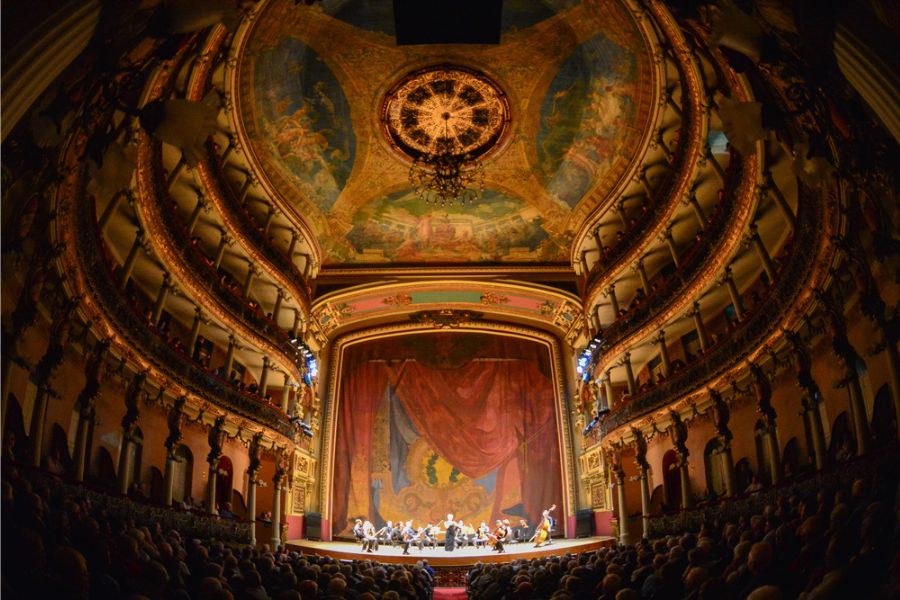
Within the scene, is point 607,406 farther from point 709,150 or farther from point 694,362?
point 709,150

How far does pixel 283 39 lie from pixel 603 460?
58.8 feet

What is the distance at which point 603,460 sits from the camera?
2377cm

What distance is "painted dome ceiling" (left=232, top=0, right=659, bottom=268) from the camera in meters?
17.8

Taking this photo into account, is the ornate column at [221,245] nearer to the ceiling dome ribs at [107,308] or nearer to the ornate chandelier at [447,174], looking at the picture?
the ceiling dome ribs at [107,308]

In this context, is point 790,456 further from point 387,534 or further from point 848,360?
point 387,534

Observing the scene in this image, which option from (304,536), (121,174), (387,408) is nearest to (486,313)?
(387,408)

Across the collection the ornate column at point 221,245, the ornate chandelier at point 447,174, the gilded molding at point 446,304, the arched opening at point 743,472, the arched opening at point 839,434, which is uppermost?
the ornate chandelier at point 447,174

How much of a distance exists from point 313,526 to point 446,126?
16019 mm

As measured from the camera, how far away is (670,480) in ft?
67.8

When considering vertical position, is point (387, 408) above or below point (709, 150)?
below

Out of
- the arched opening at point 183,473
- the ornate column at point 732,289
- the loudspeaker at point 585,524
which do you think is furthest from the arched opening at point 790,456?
the arched opening at point 183,473

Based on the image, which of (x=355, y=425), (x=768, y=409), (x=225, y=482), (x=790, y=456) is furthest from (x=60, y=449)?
(x=790, y=456)

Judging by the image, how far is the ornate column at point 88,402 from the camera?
1160 cm

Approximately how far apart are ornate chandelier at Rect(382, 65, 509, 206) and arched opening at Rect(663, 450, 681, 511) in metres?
11.4
